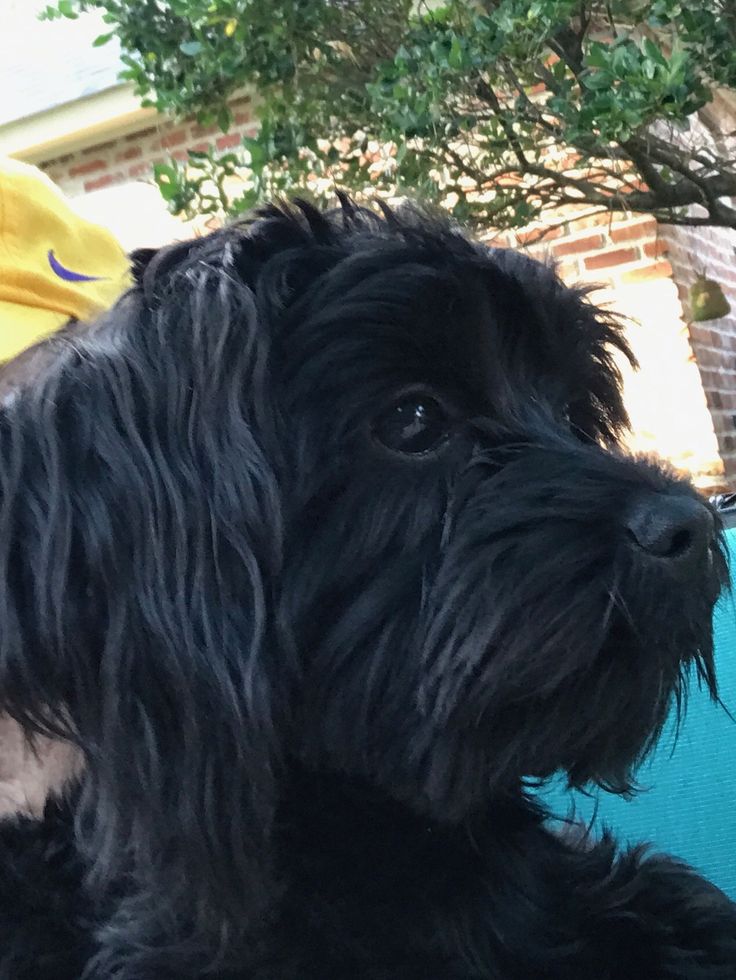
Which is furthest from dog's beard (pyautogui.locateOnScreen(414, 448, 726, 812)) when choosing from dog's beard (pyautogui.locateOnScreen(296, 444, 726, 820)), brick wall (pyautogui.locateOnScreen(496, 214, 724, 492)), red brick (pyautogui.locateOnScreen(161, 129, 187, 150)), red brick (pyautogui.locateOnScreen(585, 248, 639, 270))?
red brick (pyautogui.locateOnScreen(161, 129, 187, 150))

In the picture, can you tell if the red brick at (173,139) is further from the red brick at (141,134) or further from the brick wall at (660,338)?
the brick wall at (660,338)

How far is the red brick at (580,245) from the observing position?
3471mm

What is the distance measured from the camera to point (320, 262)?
788 millimetres

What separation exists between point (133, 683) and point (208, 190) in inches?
106

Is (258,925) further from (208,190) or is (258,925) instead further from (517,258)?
(208,190)

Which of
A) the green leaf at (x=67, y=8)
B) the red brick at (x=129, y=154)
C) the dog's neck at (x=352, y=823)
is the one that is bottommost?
the dog's neck at (x=352, y=823)

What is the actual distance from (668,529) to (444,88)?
1.39 meters

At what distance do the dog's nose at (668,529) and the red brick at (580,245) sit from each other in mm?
2934

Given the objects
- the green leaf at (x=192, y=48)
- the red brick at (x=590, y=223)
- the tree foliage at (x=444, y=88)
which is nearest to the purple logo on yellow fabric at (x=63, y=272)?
the tree foliage at (x=444, y=88)

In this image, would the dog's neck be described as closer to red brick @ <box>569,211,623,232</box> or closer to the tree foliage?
the tree foliage

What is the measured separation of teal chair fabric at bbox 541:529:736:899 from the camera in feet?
4.02

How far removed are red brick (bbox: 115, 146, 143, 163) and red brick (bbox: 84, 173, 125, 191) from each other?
70mm

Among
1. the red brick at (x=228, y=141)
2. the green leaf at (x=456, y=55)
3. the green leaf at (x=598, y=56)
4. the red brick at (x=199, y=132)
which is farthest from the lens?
the red brick at (x=199, y=132)

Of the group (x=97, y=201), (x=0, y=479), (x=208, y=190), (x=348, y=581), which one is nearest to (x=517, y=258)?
(x=348, y=581)
